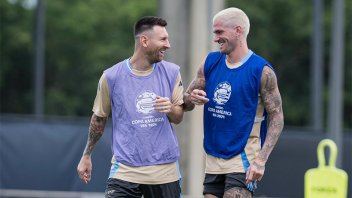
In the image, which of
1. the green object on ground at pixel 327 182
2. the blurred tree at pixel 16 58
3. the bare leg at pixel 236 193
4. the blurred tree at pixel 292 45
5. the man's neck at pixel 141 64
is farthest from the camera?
the blurred tree at pixel 292 45

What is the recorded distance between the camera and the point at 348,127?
47750 mm

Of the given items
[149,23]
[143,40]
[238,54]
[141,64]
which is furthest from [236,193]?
[149,23]

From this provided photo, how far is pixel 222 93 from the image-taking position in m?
7.89

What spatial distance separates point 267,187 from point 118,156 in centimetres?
963

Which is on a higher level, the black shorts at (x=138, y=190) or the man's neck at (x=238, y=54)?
the man's neck at (x=238, y=54)

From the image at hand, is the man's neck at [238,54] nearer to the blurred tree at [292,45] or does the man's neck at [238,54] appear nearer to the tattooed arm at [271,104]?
the tattooed arm at [271,104]

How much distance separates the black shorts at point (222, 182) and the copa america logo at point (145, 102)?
0.75 meters

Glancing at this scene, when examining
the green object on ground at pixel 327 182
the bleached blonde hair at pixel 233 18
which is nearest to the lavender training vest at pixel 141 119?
the bleached blonde hair at pixel 233 18

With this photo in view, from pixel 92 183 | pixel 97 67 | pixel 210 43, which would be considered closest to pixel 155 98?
pixel 210 43

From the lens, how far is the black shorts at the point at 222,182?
7824 millimetres

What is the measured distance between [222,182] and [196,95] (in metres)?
0.82

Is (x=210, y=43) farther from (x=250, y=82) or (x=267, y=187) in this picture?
(x=250, y=82)

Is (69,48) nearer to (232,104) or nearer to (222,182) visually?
(222,182)

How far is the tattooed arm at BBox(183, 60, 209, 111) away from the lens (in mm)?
7623
